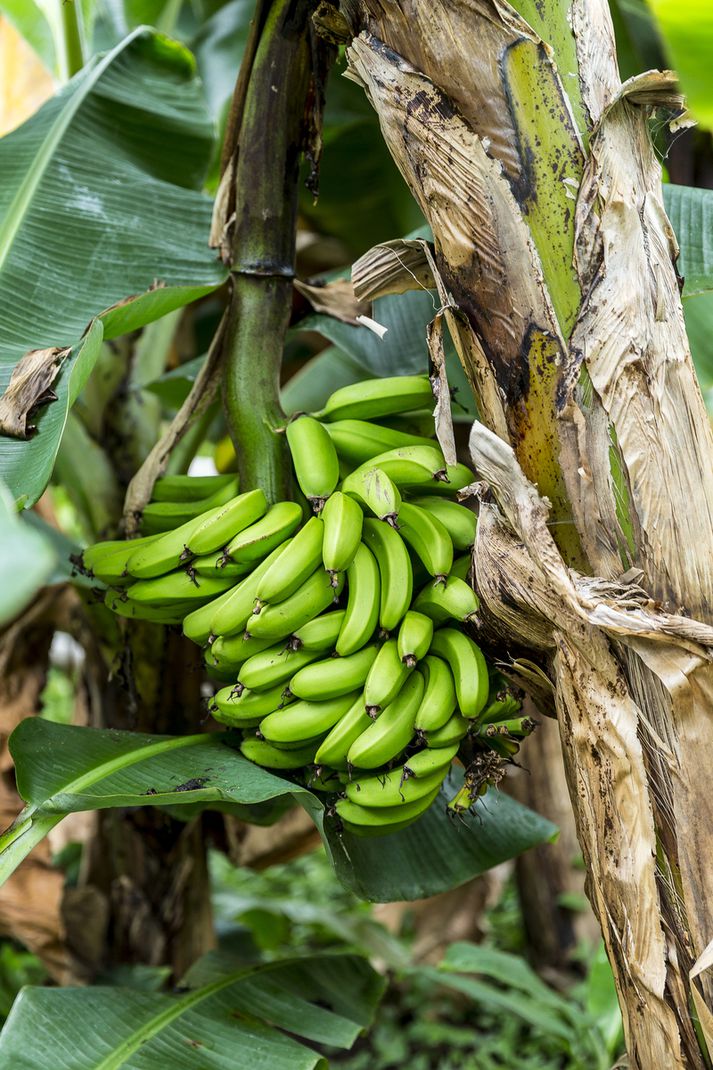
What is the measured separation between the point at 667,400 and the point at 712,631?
183mm

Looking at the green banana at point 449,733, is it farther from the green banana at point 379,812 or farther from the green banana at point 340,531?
the green banana at point 340,531

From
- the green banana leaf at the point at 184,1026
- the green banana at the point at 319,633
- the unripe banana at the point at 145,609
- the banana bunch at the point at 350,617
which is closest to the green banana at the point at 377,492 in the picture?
the banana bunch at the point at 350,617

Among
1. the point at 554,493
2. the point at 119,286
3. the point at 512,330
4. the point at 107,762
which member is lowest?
the point at 107,762

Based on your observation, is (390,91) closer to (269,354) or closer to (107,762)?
(269,354)

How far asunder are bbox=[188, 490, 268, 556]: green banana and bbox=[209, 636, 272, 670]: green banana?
0.09 m

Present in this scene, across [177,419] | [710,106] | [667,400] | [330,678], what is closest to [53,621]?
[177,419]

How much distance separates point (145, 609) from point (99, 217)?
1.67ft

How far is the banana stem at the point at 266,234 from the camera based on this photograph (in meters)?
0.89

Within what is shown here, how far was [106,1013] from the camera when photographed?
86 cm

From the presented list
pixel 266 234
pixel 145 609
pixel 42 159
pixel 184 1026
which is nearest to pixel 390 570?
pixel 145 609

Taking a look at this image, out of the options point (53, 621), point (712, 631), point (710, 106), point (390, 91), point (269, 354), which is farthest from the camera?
point (53, 621)

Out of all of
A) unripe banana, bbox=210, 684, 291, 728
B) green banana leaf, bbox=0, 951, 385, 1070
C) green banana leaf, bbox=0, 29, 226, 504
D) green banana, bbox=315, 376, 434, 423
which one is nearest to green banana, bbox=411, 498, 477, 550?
green banana, bbox=315, 376, 434, 423

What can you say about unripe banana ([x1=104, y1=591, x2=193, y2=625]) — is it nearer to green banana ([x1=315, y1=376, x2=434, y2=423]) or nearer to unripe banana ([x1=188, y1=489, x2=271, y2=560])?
unripe banana ([x1=188, y1=489, x2=271, y2=560])

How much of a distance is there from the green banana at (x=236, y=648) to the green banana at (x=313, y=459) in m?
0.14
